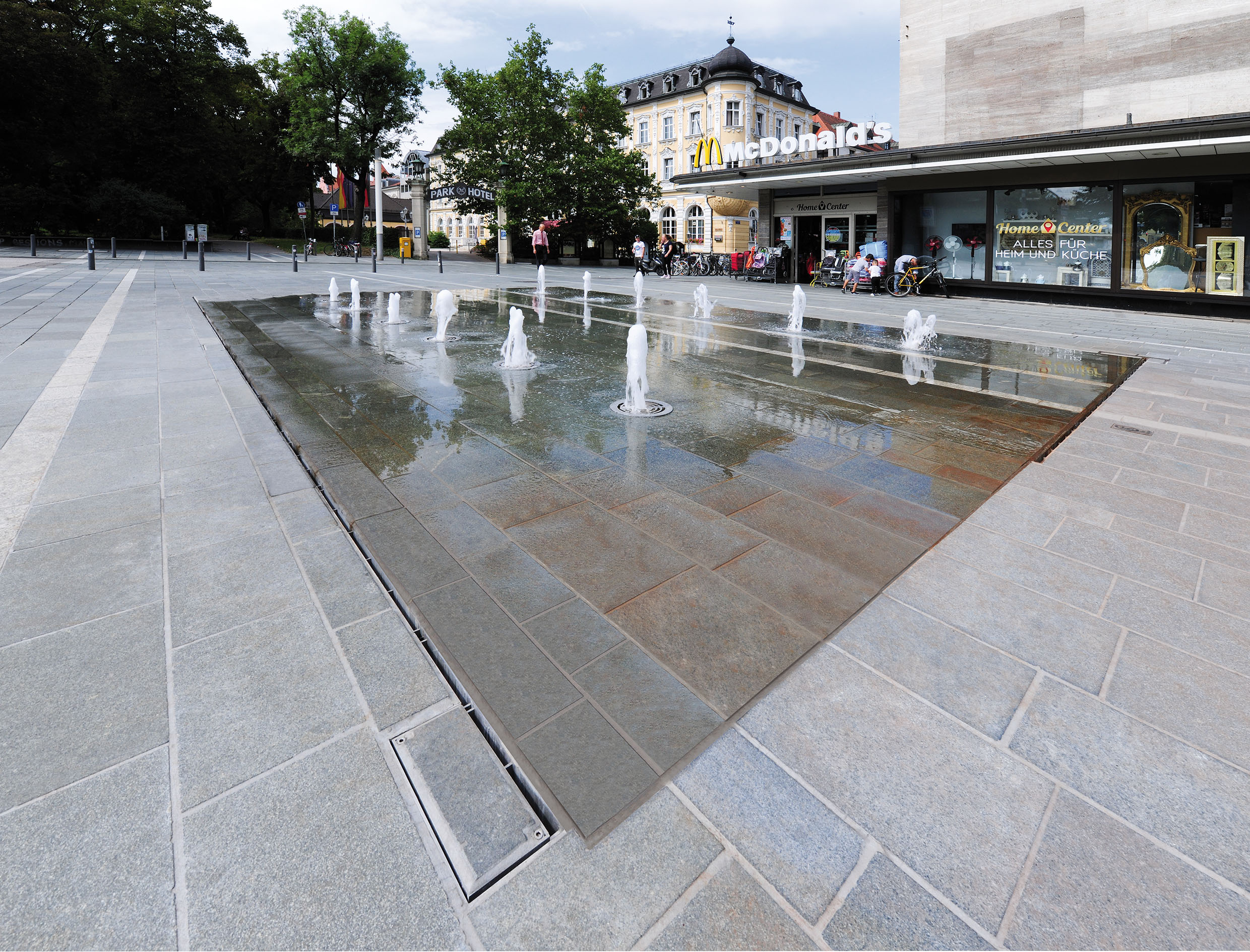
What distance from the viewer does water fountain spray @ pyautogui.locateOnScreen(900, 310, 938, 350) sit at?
445 inches

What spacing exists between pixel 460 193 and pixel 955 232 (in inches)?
1045

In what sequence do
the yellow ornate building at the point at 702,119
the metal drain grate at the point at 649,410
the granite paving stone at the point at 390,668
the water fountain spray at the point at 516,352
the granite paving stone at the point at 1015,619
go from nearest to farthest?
the granite paving stone at the point at 390,668 → the granite paving stone at the point at 1015,619 → the metal drain grate at the point at 649,410 → the water fountain spray at the point at 516,352 → the yellow ornate building at the point at 702,119

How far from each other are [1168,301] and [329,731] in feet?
68.2

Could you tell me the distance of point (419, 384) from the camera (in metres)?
7.70

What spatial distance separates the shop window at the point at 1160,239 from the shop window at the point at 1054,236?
0.45 metres

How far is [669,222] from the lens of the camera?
5788cm

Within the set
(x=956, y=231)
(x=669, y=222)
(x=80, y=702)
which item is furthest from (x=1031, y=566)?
(x=669, y=222)

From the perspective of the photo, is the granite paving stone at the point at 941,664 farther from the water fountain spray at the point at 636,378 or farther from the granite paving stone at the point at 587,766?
the water fountain spray at the point at 636,378

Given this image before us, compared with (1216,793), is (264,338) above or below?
above

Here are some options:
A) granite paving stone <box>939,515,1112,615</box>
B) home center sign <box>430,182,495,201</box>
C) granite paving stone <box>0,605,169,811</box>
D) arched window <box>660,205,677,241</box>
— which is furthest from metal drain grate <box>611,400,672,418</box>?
arched window <box>660,205,677,241</box>

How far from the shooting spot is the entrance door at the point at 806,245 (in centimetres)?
2559

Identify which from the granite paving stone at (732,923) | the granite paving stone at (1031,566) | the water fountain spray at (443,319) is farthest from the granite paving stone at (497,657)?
the water fountain spray at (443,319)

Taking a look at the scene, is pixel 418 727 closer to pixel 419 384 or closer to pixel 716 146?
pixel 419 384

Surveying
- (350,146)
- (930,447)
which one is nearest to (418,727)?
(930,447)
